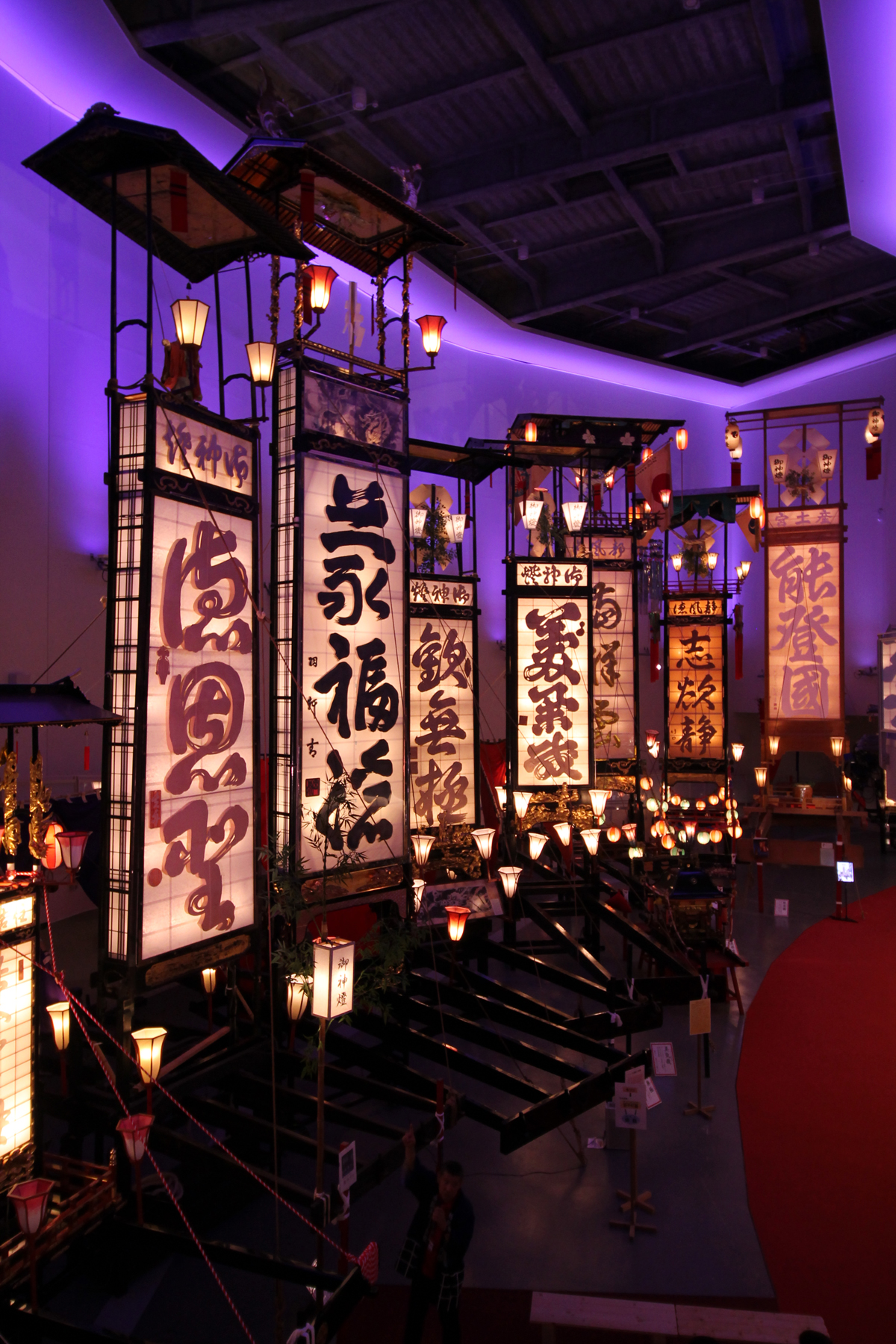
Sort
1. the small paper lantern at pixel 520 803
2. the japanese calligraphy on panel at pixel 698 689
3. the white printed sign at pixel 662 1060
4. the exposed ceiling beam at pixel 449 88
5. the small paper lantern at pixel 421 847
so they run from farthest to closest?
the japanese calligraphy on panel at pixel 698 689 → the exposed ceiling beam at pixel 449 88 → the small paper lantern at pixel 520 803 → the small paper lantern at pixel 421 847 → the white printed sign at pixel 662 1060

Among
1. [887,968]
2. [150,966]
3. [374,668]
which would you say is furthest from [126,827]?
[887,968]

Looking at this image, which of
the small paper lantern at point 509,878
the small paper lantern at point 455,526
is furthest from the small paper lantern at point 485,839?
the small paper lantern at point 455,526

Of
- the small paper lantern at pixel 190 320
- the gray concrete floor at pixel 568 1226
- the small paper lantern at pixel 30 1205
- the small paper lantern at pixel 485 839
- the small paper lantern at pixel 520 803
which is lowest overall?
the gray concrete floor at pixel 568 1226

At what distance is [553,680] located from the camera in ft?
33.4

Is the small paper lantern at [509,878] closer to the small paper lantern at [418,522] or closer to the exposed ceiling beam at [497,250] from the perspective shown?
the small paper lantern at [418,522]

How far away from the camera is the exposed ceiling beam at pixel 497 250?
46.9ft

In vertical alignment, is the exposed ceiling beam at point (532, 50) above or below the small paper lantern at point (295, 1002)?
above

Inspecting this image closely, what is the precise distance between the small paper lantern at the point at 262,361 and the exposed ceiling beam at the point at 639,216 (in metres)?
8.75

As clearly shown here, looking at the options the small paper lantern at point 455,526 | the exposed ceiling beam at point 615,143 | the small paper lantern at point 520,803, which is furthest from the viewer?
the exposed ceiling beam at point 615,143

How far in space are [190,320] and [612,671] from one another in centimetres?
829

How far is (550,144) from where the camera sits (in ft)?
40.9

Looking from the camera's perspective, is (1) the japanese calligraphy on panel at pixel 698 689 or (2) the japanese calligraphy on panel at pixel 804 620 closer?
(2) the japanese calligraphy on panel at pixel 804 620

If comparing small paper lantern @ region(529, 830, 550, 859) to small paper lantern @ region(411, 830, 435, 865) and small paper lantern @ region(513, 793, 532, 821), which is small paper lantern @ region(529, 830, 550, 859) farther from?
small paper lantern @ region(411, 830, 435, 865)

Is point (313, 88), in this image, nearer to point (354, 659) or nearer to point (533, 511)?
point (533, 511)
